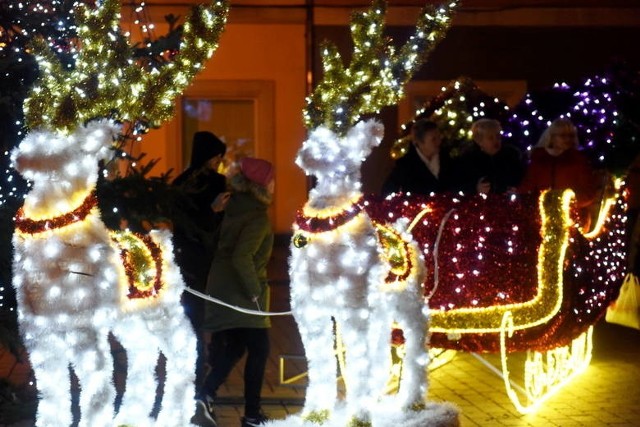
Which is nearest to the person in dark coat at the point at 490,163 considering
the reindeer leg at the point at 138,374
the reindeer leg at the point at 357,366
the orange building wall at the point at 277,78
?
the reindeer leg at the point at 357,366

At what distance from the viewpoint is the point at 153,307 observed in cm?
619

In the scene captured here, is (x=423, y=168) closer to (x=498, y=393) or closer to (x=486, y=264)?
(x=486, y=264)

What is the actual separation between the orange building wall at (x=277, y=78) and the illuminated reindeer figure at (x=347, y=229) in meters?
11.8

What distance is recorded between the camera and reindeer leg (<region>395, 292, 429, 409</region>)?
279 inches

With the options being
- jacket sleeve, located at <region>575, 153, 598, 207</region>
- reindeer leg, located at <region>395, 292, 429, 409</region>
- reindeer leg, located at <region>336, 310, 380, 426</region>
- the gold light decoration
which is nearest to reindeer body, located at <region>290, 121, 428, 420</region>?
reindeer leg, located at <region>336, 310, 380, 426</region>

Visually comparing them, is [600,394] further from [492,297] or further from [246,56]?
[246,56]

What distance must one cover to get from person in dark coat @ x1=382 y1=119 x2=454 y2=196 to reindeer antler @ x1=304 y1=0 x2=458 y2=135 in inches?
101

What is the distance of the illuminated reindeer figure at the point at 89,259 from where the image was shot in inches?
227

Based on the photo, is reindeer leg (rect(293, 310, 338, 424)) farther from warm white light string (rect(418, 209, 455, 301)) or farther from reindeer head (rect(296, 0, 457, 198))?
warm white light string (rect(418, 209, 455, 301))

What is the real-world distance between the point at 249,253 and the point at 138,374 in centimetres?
193

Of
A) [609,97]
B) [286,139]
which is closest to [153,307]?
[609,97]

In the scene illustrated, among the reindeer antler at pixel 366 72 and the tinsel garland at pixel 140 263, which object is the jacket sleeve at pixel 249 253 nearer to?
the reindeer antler at pixel 366 72

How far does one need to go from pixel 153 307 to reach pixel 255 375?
2.07 metres

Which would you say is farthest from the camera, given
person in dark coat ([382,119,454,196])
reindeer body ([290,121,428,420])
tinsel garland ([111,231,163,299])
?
person in dark coat ([382,119,454,196])
